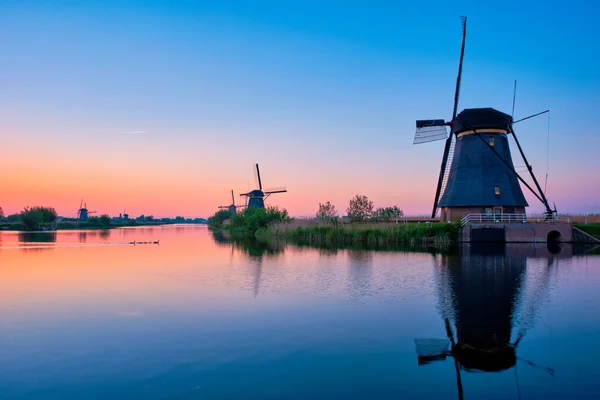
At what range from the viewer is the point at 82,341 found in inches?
317

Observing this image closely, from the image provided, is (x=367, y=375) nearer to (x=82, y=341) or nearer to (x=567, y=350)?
(x=567, y=350)

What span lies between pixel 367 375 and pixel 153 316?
5.65 meters

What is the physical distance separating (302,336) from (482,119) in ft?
108

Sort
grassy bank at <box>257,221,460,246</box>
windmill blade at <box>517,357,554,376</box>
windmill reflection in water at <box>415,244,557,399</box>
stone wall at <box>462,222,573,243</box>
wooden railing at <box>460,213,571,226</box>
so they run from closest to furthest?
windmill blade at <box>517,357,554,376</box>
windmill reflection in water at <box>415,244,557,399</box>
grassy bank at <box>257,221,460,246</box>
stone wall at <box>462,222,573,243</box>
wooden railing at <box>460,213,571,226</box>

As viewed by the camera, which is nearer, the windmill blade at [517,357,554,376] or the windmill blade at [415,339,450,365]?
the windmill blade at [517,357,554,376]

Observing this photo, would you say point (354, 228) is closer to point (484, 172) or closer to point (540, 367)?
point (484, 172)

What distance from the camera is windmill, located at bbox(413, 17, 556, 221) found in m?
35.7

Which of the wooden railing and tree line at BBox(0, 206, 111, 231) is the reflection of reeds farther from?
the wooden railing

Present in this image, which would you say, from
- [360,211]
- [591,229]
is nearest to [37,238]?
[360,211]

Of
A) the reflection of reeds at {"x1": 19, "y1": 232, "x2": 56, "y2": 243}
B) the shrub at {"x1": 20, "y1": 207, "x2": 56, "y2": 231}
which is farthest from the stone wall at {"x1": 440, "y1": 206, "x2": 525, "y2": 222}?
the shrub at {"x1": 20, "y1": 207, "x2": 56, "y2": 231}

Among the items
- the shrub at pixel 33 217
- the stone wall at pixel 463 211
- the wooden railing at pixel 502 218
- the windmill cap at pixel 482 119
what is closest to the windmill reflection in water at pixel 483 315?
the wooden railing at pixel 502 218

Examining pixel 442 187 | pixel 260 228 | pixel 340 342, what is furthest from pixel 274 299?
pixel 260 228

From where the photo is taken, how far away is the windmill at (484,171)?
117 ft

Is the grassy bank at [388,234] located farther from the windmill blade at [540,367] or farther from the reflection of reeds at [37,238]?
the windmill blade at [540,367]
